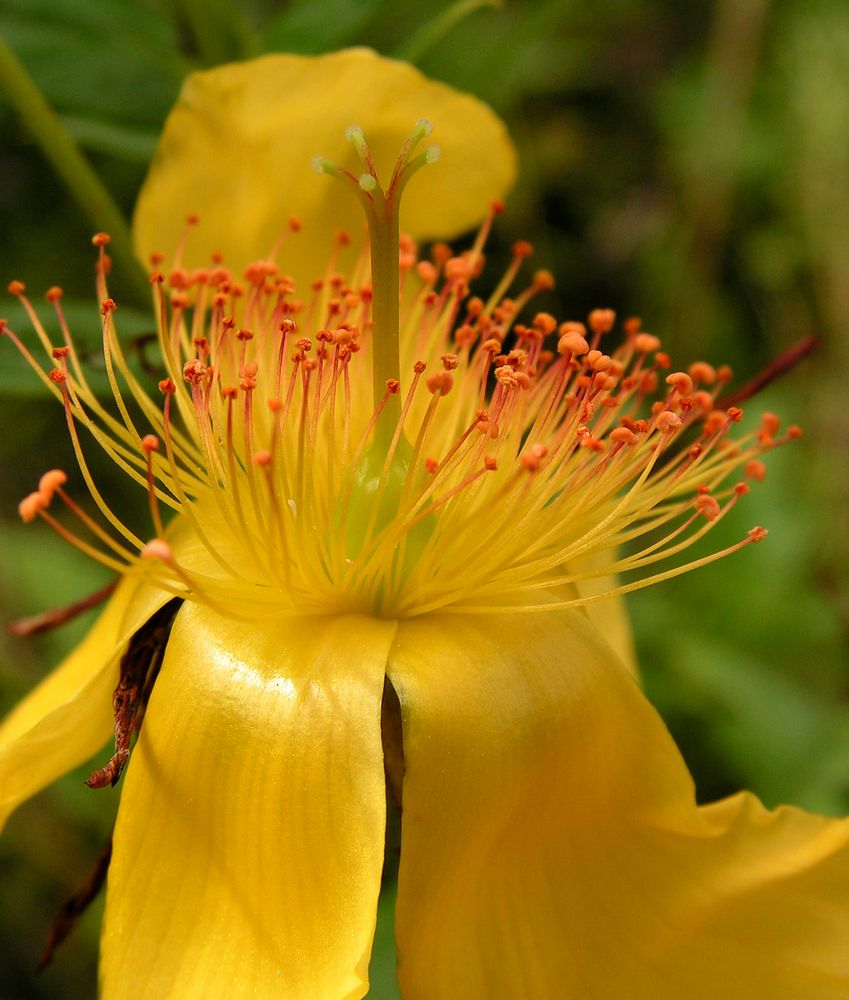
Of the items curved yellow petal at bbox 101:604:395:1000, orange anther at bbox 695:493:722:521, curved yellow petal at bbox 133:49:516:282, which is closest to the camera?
curved yellow petal at bbox 101:604:395:1000

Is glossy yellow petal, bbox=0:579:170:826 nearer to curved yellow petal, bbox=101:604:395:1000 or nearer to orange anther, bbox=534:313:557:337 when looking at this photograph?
curved yellow petal, bbox=101:604:395:1000

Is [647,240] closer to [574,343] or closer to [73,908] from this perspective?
[574,343]

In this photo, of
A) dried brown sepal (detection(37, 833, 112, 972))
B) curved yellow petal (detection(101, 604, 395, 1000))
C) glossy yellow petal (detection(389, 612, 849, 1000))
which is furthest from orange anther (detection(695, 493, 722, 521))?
dried brown sepal (detection(37, 833, 112, 972))

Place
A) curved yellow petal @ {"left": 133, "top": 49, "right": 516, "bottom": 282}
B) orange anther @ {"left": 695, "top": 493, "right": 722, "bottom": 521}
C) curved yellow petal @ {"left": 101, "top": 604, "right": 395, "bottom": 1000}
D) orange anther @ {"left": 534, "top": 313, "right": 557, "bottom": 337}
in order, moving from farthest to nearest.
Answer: curved yellow petal @ {"left": 133, "top": 49, "right": 516, "bottom": 282} < orange anther @ {"left": 534, "top": 313, "right": 557, "bottom": 337} < orange anther @ {"left": 695, "top": 493, "right": 722, "bottom": 521} < curved yellow petal @ {"left": 101, "top": 604, "right": 395, "bottom": 1000}

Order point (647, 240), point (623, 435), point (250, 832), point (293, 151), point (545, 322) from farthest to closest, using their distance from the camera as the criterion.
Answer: point (647, 240) → point (293, 151) → point (545, 322) → point (623, 435) → point (250, 832)

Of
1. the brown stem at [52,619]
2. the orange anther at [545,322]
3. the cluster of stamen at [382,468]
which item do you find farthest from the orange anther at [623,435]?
the brown stem at [52,619]

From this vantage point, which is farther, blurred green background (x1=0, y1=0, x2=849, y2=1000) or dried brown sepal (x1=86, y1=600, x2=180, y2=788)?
blurred green background (x1=0, y1=0, x2=849, y2=1000)

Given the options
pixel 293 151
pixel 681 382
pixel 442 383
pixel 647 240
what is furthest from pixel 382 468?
pixel 647 240
